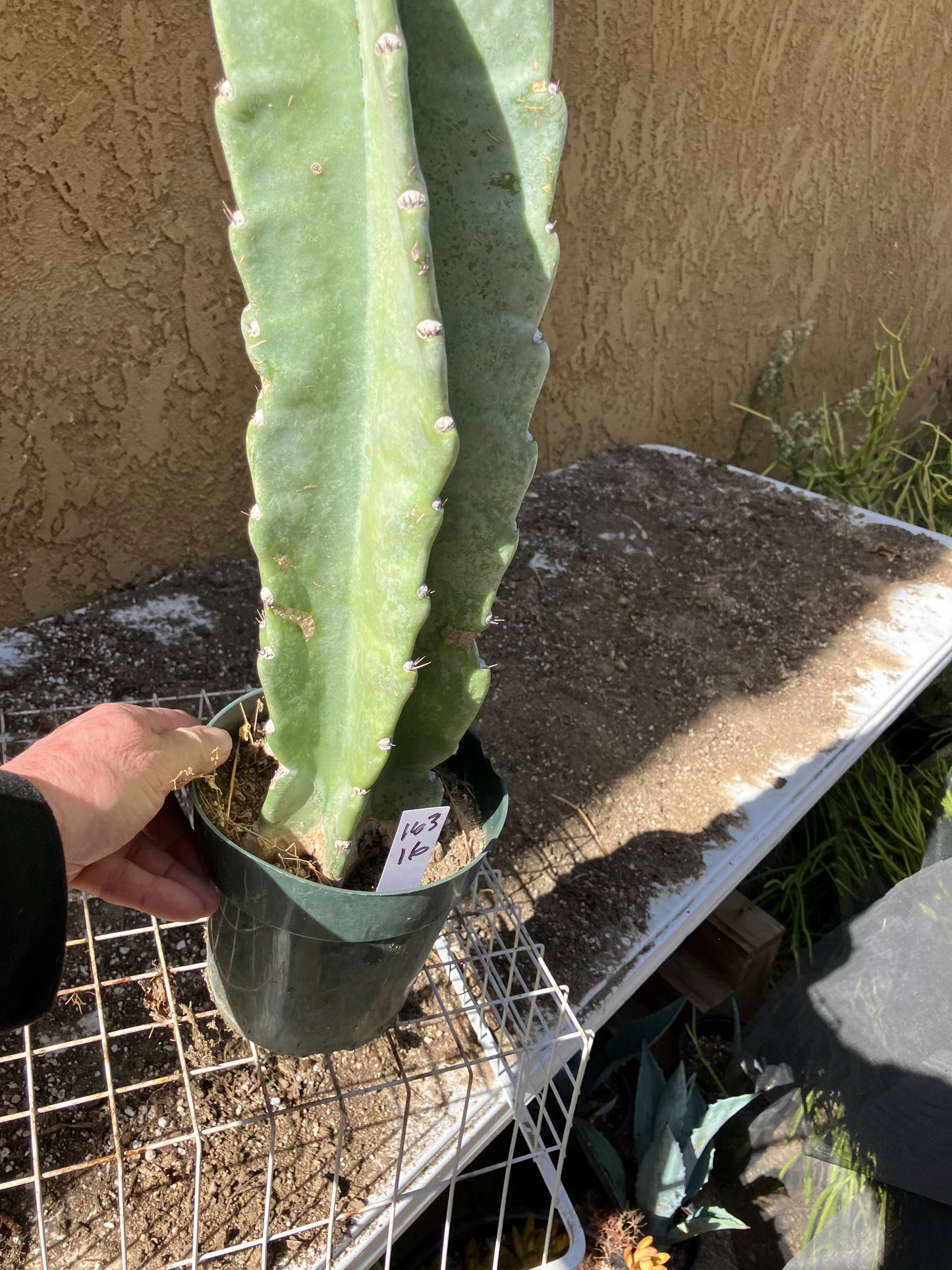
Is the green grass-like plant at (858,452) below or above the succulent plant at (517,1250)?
above

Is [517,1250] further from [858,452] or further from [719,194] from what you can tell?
[719,194]

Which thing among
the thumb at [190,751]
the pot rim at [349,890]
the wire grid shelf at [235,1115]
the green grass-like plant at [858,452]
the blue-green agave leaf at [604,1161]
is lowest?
the blue-green agave leaf at [604,1161]

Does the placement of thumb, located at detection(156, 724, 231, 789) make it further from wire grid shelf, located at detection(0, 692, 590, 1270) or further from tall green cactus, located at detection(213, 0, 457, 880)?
wire grid shelf, located at detection(0, 692, 590, 1270)

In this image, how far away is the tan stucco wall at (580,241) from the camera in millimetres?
1377

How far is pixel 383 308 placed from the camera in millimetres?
601

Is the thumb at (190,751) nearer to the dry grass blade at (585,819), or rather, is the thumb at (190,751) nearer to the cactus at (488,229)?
the cactus at (488,229)

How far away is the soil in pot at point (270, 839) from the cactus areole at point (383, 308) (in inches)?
4.3

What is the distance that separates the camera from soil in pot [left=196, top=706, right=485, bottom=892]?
0.79 meters

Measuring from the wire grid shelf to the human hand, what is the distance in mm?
95

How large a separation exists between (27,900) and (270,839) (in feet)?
0.73

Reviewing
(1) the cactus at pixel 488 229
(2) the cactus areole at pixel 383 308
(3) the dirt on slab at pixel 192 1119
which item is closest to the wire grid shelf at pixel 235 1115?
(3) the dirt on slab at pixel 192 1119

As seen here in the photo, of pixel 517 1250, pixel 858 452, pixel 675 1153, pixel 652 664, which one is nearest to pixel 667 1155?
pixel 675 1153

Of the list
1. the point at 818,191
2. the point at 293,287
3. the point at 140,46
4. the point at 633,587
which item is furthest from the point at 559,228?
the point at 293,287

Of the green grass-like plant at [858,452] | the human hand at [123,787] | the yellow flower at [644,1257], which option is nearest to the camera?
the human hand at [123,787]
